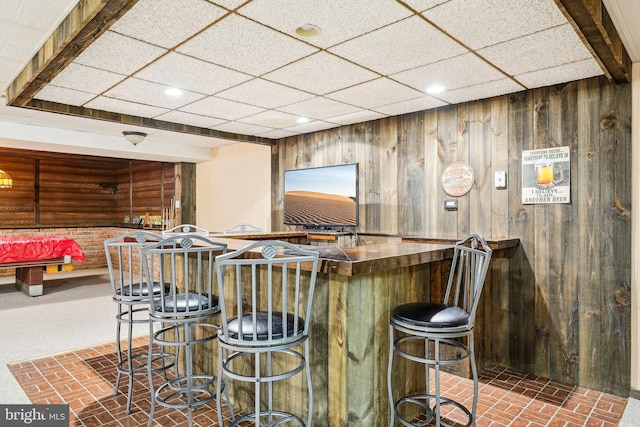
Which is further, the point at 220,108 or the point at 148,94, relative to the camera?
the point at 220,108

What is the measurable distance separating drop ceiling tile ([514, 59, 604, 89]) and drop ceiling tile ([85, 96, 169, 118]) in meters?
3.41

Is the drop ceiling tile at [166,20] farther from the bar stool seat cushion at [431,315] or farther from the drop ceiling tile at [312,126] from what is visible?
the drop ceiling tile at [312,126]

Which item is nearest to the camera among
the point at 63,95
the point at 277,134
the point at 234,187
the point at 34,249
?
the point at 63,95

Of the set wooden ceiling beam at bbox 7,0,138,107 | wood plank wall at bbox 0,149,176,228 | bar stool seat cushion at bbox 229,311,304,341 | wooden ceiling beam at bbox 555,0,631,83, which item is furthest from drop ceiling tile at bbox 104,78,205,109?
wood plank wall at bbox 0,149,176,228

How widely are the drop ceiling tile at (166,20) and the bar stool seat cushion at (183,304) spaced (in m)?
1.55

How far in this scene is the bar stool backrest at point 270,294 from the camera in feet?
6.06

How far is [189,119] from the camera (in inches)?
184

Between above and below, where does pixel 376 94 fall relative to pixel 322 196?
above

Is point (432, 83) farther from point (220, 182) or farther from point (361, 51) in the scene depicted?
point (220, 182)

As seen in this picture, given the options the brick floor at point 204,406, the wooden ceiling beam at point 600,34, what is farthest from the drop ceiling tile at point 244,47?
the brick floor at point 204,406

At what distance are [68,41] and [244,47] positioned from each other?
3.35 feet

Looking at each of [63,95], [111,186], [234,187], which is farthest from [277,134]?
[111,186]

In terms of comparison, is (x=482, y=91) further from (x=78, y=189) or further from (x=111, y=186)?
(x=78, y=189)

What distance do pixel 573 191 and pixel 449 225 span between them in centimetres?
110
